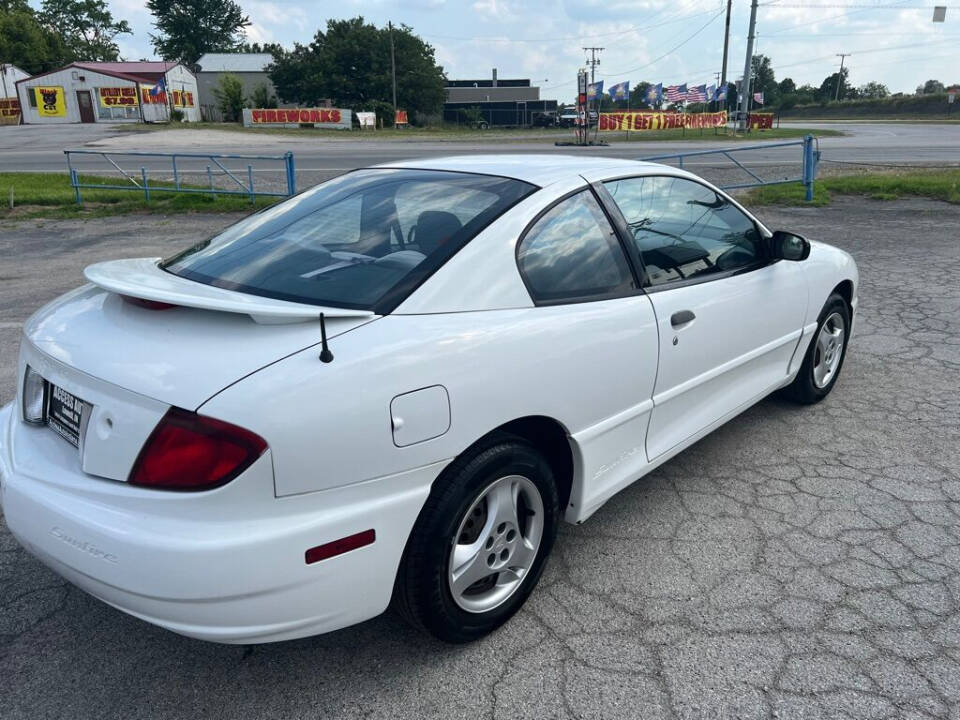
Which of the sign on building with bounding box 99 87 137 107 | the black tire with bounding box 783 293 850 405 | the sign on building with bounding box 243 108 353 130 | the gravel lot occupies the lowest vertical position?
the gravel lot

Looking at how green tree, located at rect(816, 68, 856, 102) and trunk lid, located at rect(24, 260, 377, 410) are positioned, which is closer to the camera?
trunk lid, located at rect(24, 260, 377, 410)

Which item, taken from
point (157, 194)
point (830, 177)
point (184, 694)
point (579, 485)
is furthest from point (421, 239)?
point (830, 177)

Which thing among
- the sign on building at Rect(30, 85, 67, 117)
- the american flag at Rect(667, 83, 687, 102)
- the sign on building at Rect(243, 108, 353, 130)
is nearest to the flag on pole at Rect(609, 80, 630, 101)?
the american flag at Rect(667, 83, 687, 102)

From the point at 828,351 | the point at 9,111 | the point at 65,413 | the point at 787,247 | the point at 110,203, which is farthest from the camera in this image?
the point at 9,111

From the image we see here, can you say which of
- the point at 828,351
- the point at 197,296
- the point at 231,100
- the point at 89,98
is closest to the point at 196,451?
the point at 197,296

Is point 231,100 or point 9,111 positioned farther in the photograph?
point 9,111

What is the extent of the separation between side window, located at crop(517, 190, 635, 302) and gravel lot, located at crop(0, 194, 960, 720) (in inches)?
43.5

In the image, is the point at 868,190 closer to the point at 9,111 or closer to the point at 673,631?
the point at 673,631

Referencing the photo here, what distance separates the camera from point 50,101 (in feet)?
185

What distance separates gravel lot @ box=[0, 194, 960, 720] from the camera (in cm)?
224

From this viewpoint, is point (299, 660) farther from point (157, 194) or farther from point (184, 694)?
point (157, 194)

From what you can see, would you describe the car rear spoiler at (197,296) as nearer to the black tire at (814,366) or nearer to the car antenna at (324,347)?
the car antenna at (324,347)

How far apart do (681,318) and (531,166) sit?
0.89 m

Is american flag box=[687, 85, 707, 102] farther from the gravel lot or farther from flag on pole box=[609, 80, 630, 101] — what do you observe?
the gravel lot
